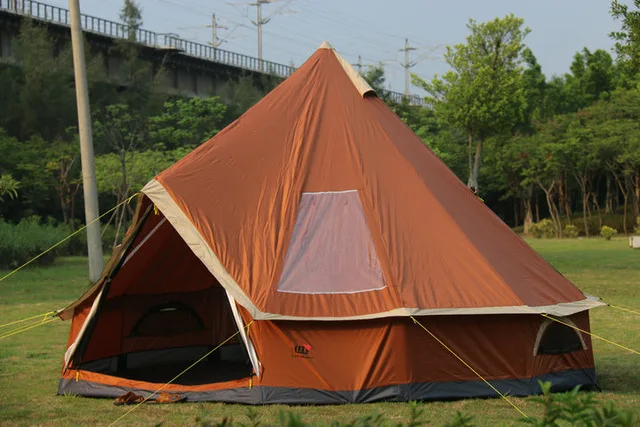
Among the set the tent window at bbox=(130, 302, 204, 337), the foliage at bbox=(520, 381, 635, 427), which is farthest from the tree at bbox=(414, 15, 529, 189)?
the foliage at bbox=(520, 381, 635, 427)

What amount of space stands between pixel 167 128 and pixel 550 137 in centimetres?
2126

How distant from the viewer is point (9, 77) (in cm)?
4078

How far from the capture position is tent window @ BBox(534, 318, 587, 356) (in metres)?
8.99

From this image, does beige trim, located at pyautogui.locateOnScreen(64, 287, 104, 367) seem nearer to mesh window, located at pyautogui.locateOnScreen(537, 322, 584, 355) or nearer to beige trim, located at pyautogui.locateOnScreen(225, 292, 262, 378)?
beige trim, located at pyautogui.locateOnScreen(225, 292, 262, 378)

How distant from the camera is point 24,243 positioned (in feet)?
86.3

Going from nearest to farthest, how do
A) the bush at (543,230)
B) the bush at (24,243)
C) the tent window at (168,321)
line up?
the tent window at (168,321) < the bush at (24,243) < the bush at (543,230)

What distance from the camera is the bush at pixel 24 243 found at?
25.8 metres

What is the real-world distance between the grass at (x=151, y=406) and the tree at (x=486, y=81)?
2019cm

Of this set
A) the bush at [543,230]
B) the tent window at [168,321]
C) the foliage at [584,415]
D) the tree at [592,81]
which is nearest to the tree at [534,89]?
the tree at [592,81]

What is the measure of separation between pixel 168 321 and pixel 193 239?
10.7 ft

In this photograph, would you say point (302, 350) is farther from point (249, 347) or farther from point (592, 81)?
point (592, 81)

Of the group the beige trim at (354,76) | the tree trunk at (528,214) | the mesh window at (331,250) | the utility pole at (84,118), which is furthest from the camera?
the tree trunk at (528,214)

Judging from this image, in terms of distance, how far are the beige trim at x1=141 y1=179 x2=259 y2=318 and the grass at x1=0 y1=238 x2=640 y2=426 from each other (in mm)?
1015

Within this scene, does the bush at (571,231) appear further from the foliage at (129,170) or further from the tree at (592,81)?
the foliage at (129,170)
